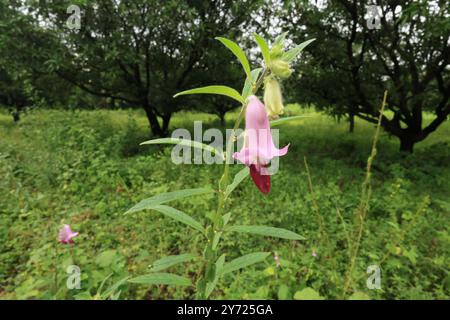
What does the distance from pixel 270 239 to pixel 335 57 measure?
380 centimetres

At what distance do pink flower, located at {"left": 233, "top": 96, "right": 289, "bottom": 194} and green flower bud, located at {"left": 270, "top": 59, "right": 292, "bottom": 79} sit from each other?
7cm

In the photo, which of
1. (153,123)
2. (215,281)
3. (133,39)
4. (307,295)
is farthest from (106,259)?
(153,123)

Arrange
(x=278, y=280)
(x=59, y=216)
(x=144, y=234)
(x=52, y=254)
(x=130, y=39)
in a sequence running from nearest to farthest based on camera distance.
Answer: (x=278, y=280), (x=52, y=254), (x=144, y=234), (x=59, y=216), (x=130, y=39)

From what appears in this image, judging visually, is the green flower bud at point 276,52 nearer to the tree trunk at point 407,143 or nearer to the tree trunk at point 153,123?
the tree trunk at point 407,143

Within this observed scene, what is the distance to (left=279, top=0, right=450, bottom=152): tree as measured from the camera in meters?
4.96

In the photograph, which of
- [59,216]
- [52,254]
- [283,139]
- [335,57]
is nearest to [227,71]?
[283,139]

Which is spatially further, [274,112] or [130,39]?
[130,39]

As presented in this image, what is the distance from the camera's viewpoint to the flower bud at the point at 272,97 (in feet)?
2.28

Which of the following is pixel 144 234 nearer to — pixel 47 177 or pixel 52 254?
pixel 52 254

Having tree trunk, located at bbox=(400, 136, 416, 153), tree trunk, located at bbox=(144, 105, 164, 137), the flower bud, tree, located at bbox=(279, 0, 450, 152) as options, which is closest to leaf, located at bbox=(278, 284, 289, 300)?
the flower bud

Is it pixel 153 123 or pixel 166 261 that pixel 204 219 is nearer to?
pixel 166 261

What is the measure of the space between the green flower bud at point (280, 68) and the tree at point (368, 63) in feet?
14.6
